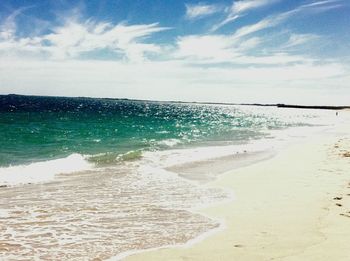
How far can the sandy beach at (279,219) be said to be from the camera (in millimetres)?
6945

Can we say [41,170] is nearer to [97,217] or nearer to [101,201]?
[101,201]

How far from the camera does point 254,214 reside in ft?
→ 32.2

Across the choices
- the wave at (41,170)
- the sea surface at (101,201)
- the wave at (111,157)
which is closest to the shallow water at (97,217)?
the sea surface at (101,201)

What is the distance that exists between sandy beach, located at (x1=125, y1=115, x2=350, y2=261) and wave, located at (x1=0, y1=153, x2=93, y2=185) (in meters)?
7.21

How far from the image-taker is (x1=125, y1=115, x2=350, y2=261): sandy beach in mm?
6945

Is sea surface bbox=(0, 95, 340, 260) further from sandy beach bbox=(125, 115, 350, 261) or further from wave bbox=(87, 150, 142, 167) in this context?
sandy beach bbox=(125, 115, 350, 261)

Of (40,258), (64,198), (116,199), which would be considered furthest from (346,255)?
(64,198)

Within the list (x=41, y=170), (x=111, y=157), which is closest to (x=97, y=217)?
(x=41, y=170)

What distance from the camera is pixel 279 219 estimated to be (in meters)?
9.21

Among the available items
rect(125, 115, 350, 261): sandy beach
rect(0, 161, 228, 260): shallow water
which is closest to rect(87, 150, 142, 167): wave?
rect(0, 161, 228, 260): shallow water

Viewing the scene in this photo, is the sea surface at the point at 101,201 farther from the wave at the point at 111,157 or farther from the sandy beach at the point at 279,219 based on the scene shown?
the sandy beach at the point at 279,219

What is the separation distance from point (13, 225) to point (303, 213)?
23.7 ft

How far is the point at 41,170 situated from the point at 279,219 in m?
12.2

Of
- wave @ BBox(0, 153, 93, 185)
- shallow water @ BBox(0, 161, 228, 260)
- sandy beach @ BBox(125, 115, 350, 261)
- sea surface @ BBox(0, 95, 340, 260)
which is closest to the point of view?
sandy beach @ BBox(125, 115, 350, 261)
